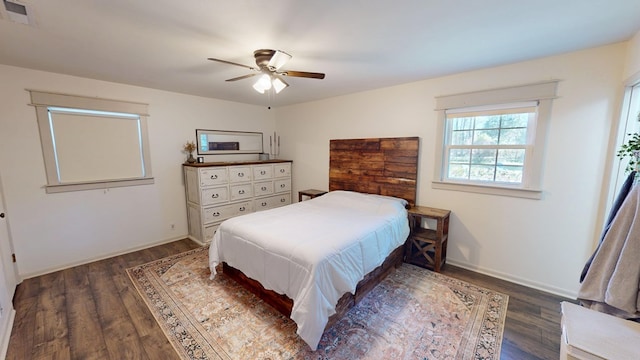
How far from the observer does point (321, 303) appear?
1728 millimetres

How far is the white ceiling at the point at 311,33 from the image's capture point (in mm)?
1493

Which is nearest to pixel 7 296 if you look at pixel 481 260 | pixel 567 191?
pixel 481 260

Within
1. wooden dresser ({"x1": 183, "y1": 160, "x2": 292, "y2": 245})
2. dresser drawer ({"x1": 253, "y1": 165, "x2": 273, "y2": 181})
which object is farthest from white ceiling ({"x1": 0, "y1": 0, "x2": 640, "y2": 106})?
dresser drawer ({"x1": 253, "y1": 165, "x2": 273, "y2": 181})

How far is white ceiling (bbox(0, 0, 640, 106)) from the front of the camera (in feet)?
4.90

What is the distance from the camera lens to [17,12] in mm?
1524

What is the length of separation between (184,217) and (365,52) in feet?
12.2

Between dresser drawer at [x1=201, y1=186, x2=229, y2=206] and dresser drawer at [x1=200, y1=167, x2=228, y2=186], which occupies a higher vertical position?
dresser drawer at [x1=200, y1=167, x2=228, y2=186]

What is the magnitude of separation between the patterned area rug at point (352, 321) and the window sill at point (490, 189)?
1.06 meters

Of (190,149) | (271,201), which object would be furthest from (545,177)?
(190,149)

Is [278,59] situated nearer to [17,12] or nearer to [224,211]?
[17,12]

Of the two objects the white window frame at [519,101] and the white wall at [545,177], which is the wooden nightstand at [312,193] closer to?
the white wall at [545,177]

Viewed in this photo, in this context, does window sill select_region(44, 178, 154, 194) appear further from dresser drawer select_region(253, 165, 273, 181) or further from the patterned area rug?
dresser drawer select_region(253, 165, 273, 181)

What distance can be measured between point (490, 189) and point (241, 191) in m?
3.59

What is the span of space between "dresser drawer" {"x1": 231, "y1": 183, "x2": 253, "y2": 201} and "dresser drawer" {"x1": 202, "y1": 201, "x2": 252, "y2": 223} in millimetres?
113
